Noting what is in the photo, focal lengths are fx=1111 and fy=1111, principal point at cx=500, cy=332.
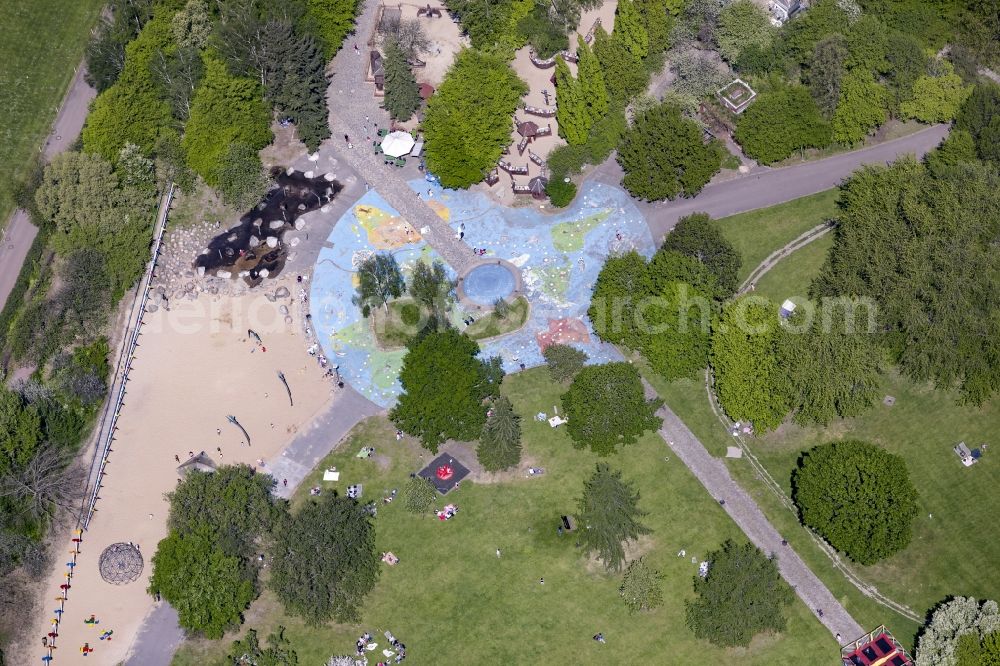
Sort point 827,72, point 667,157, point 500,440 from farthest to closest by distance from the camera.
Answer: point 827,72
point 667,157
point 500,440

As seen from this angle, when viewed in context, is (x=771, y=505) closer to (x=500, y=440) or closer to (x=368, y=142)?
(x=500, y=440)

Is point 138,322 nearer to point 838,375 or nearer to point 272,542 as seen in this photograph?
point 272,542

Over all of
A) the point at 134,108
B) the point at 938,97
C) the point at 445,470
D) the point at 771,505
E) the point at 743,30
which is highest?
the point at 134,108

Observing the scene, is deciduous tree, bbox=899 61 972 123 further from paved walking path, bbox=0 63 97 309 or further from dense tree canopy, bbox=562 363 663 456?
paved walking path, bbox=0 63 97 309

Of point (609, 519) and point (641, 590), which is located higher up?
point (609, 519)

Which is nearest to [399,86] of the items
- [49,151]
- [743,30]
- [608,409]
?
[743,30]

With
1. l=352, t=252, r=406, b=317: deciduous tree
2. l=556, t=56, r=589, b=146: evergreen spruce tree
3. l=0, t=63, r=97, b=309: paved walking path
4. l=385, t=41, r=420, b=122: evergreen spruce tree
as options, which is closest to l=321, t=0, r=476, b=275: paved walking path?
l=385, t=41, r=420, b=122: evergreen spruce tree

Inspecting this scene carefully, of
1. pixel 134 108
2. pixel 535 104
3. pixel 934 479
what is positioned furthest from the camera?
pixel 535 104
